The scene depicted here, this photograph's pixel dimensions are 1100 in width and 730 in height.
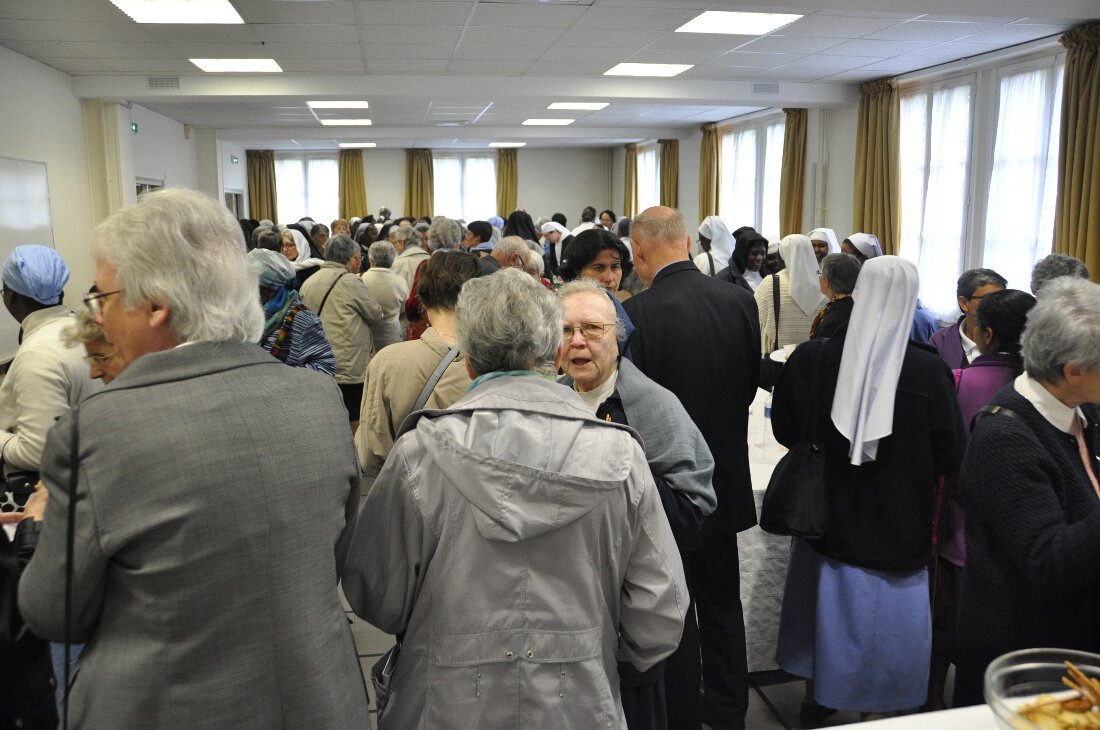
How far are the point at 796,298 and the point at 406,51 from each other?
4.29m

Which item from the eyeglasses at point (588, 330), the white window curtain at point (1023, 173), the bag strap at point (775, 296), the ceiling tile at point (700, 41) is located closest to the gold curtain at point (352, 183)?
the ceiling tile at point (700, 41)

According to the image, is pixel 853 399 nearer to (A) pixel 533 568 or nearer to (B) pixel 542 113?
(A) pixel 533 568

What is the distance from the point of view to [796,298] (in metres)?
5.18

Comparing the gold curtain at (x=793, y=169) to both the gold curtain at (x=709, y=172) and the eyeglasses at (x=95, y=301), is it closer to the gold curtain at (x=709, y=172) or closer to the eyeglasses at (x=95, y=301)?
the gold curtain at (x=709, y=172)

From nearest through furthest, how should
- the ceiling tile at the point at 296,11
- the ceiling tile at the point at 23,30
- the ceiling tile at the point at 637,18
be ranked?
the ceiling tile at the point at 296,11
the ceiling tile at the point at 637,18
the ceiling tile at the point at 23,30

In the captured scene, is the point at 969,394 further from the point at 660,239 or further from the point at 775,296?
the point at 775,296

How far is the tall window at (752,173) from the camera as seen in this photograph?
12266 millimetres

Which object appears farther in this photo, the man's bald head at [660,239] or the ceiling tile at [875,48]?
the ceiling tile at [875,48]

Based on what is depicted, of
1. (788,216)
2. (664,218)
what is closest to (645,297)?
(664,218)

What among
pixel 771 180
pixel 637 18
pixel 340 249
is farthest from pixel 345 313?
pixel 771 180

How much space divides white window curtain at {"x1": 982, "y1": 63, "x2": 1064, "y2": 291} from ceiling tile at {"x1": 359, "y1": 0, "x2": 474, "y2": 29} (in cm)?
497

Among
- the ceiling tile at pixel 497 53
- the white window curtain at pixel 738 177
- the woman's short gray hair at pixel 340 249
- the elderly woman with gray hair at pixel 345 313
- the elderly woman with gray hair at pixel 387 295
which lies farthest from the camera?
the white window curtain at pixel 738 177

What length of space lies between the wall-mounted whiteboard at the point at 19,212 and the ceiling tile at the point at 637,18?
487 cm

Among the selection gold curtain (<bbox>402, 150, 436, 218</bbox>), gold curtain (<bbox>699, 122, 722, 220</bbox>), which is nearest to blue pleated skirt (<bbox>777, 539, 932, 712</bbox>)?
gold curtain (<bbox>699, 122, 722, 220</bbox>)
